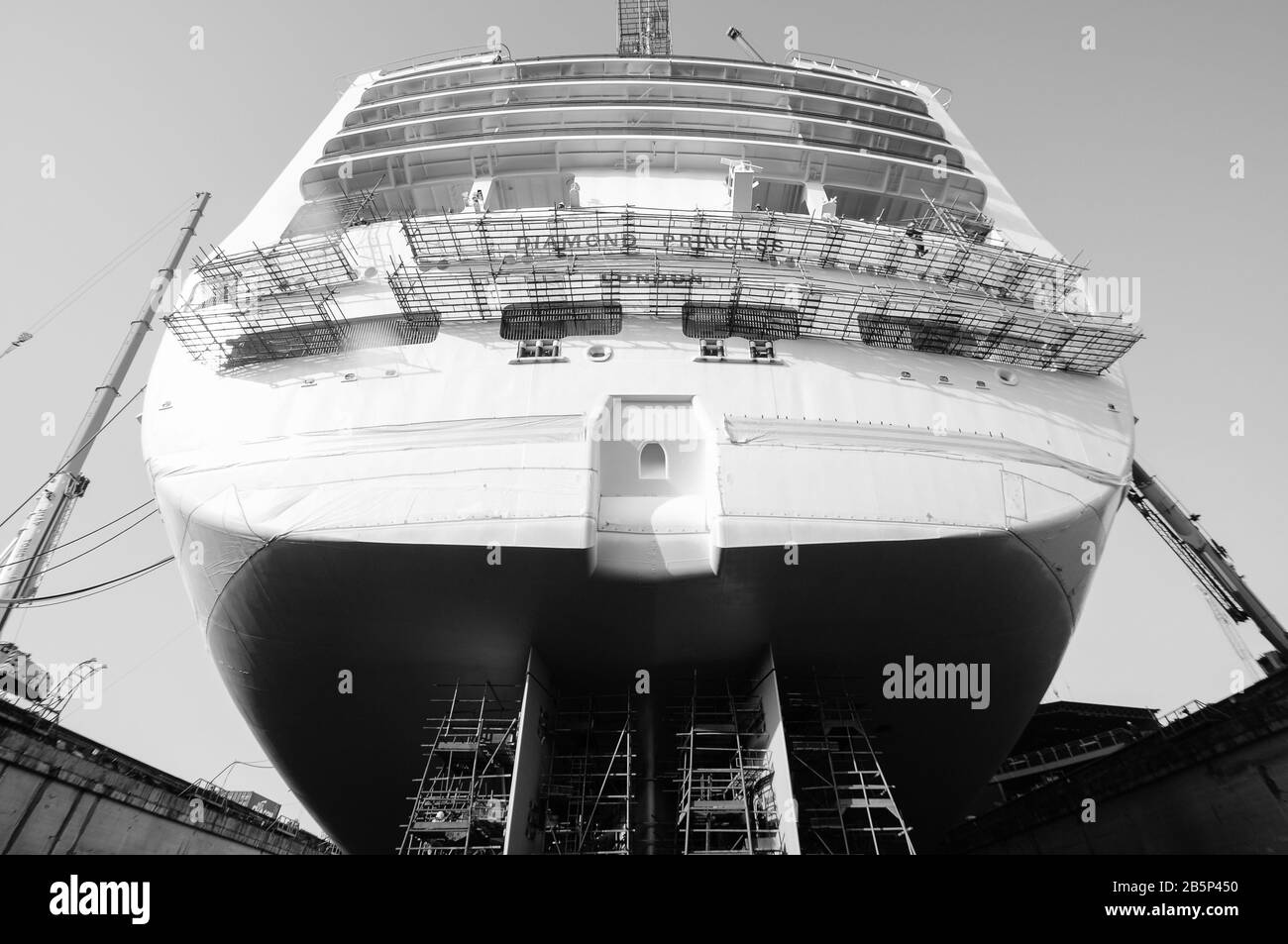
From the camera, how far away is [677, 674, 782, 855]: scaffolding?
10.4m

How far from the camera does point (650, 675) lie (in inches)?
487

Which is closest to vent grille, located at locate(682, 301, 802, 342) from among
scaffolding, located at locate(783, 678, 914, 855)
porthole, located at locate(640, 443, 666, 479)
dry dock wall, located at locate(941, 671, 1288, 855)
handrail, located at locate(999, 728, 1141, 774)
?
porthole, located at locate(640, 443, 666, 479)

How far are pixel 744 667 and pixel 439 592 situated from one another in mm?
5176

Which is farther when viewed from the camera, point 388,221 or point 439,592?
point 388,221

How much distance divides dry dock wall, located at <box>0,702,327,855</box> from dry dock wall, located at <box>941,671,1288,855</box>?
69.4ft

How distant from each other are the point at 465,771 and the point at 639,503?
20.3 feet

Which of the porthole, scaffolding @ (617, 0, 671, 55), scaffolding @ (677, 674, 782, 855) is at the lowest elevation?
scaffolding @ (677, 674, 782, 855)

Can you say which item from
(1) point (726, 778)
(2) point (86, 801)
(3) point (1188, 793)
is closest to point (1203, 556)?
(3) point (1188, 793)

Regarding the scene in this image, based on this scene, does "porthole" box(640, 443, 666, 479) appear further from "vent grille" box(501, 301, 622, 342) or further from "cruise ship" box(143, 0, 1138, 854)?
"vent grille" box(501, 301, 622, 342)

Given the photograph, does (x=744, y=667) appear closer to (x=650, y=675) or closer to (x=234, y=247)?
(x=650, y=675)

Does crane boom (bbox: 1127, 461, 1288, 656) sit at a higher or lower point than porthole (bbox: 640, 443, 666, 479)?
higher

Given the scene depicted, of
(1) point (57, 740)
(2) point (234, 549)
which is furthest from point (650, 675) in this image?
(1) point (57, 740)
